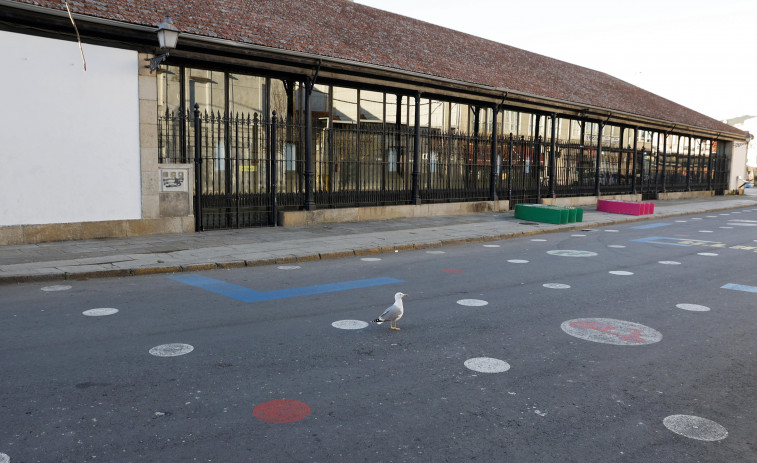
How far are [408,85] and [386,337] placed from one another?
13135 mm

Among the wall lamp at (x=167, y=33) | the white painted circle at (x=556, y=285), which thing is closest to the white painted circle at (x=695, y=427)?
the white painted circle at (x=556, y=285)

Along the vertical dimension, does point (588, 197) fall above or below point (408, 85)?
below

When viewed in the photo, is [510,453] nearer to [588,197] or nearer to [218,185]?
[218,185]

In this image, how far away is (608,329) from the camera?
5.55 metres

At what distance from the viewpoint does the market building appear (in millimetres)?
10531

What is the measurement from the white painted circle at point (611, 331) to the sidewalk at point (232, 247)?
212 inches

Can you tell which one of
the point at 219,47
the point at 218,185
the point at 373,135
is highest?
the point at 219,47

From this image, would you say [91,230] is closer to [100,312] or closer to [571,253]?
[100,312]

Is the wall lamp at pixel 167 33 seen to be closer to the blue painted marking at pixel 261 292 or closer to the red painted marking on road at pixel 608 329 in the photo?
the blue painted marking at pixel 261 292

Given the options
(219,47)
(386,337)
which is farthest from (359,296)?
(219,47)

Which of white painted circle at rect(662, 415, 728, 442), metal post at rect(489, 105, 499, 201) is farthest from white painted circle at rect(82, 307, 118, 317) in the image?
metal post at rect(489, 105, 499, 201)

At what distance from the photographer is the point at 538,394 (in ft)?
12.7

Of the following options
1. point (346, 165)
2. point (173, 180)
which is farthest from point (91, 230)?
point (346, 165)

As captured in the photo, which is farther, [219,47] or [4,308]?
[219,47]
